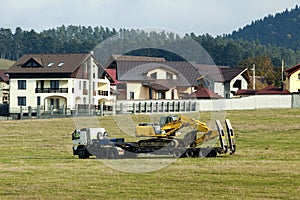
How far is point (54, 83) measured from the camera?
85625mm

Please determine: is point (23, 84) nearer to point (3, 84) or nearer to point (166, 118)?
point (3, 84)

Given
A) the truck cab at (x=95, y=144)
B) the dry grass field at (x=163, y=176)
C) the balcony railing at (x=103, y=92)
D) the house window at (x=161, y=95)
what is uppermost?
the balcony railing at (x=103, y=92)

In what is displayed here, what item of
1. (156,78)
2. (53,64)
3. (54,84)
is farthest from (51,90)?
(156,78)

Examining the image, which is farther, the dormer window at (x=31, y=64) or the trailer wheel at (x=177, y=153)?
the dormer window at (x=31, y=64)

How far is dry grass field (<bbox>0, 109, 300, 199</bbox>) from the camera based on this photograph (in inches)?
759

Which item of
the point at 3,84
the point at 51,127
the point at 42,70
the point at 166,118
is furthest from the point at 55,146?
the point at 3,84

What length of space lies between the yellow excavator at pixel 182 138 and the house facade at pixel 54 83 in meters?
52.3

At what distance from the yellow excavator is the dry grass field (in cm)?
86

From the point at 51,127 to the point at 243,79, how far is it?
60.9 metres

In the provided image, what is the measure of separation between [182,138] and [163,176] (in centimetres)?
767

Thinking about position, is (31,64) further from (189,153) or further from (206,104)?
(189,153)

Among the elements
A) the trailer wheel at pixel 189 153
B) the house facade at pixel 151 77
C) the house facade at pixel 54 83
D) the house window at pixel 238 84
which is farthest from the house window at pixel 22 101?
the trailer wheel at pixel 189 153

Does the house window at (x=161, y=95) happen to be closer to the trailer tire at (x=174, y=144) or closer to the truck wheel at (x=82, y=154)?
the truck wheel at (x=82, y=154)

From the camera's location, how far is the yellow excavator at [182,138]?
29.6 m
